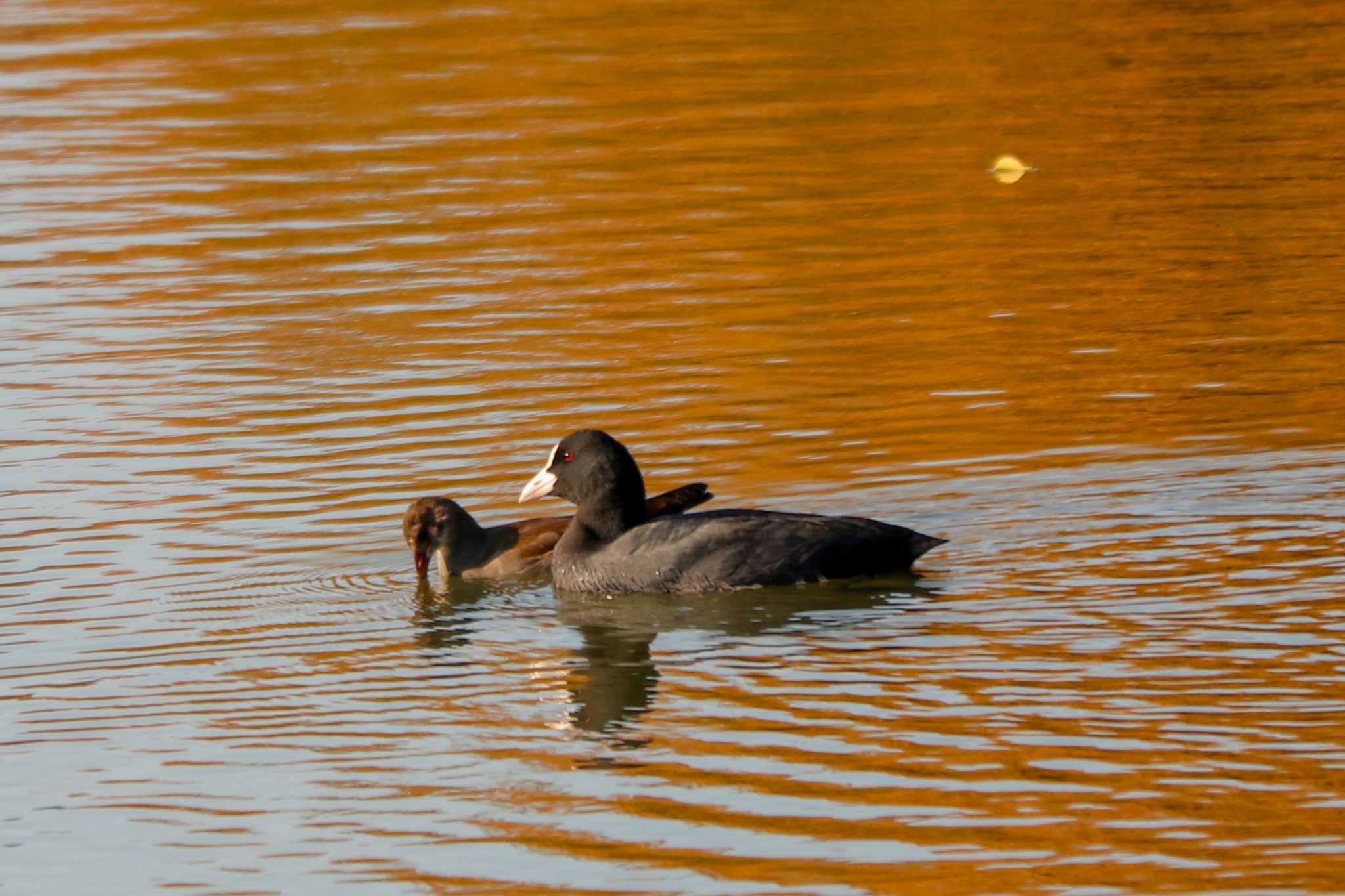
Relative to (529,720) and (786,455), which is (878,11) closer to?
(786,455)

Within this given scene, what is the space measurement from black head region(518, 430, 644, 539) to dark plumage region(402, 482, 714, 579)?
14 centimetres

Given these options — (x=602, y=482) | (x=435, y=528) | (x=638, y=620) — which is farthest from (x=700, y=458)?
(x=638, y=620)

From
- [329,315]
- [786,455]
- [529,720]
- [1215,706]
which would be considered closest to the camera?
[1215,706]

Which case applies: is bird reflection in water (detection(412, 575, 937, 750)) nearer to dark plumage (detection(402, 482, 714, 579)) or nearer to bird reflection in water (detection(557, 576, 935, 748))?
bird reflection in water (detection(557, 576, 935, 748))

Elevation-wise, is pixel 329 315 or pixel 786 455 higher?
pixel 329 315

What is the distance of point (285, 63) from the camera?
2958 cm

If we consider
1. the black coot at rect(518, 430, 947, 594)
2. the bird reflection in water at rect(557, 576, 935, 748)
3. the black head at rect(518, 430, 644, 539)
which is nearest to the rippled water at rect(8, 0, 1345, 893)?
the bird reflection in water at rect(557, 576, 935, 748)

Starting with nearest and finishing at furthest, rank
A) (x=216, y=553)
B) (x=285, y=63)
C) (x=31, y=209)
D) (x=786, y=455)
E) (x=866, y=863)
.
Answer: (x=866, y=863)
(x=216, y=553)
(x=786, y=455)
(x=31, y=209)
(x=285, y=63)

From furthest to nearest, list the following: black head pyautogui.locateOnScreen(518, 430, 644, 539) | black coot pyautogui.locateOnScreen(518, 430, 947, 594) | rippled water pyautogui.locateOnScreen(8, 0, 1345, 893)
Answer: black head pyautogui.locateOnScreen(518, 430, 644, 539)
black coot pyautogui.locateOnScreen(518, 430, 947, 594)
rippled water pyautogui.locateOnScreen(8, 0, 1345, 893)

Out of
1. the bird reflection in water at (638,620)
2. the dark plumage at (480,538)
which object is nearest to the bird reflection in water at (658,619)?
the bird reflection in water at (638,620)

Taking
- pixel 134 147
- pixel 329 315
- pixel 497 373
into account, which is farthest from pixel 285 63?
pixel 497 373

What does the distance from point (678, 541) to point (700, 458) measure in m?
2.16

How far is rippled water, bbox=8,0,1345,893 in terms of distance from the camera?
796cm

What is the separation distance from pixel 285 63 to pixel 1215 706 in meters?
22.9
